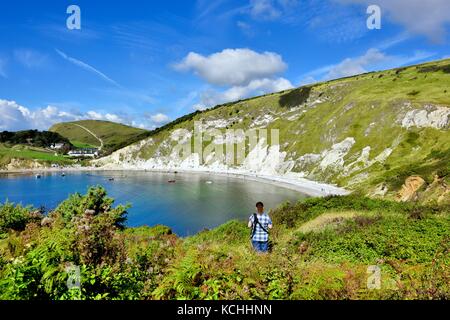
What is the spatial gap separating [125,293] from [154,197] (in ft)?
284

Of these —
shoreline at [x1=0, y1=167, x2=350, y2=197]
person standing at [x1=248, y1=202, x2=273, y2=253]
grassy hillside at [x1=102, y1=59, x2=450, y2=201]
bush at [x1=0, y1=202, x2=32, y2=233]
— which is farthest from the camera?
shoreline at [x1=0, y1=167, x2=350, y2=197]

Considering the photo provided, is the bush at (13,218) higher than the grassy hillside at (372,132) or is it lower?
lower

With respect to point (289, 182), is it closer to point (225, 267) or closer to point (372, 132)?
point (372, 132)

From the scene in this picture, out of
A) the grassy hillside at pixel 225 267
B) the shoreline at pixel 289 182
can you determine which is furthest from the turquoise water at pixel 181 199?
the grassy hillside at pixel 225 267

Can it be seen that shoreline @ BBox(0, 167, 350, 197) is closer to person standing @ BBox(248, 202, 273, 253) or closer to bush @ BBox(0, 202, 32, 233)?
person standing @ BBox(248, 202, 273, 253)

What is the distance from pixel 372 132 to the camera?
99.5m

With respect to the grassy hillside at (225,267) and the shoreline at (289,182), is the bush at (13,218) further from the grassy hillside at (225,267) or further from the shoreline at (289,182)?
the shoreline at (289,182)

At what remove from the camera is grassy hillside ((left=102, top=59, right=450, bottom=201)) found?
7412 centimetres

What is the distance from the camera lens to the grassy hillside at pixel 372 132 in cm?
7412

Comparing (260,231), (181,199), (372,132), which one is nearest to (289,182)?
(372,132)

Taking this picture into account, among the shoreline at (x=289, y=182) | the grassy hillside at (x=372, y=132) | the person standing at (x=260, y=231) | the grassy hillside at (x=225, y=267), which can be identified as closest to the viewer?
the grassy hillside at (x=225, y=267)

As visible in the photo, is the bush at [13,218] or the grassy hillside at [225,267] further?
the bush at [13,218]

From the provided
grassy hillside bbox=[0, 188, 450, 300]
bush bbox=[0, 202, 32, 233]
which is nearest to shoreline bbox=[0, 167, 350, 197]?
grassy hillside bbox=[0, 188, 450, 300]
